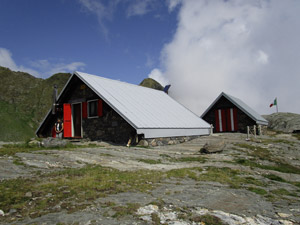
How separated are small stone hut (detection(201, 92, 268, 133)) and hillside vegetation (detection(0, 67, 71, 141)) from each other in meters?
24.4

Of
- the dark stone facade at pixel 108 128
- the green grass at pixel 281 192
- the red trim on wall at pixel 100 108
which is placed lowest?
the green grass at pixel 281 192

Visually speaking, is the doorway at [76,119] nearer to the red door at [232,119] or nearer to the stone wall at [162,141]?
the stone wall at [162,141]

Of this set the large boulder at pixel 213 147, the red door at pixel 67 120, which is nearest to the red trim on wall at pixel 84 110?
the red door at pixel 67 120

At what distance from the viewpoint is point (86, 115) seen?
51.9 ft

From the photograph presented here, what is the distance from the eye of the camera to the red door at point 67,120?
16.4 metres

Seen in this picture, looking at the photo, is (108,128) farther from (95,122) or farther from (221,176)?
(221,176)

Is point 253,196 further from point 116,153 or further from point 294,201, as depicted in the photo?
point 116,153

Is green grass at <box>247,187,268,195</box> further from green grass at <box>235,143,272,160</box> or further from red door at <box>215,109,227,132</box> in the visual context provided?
red door at <box>215,109,227,132</box>

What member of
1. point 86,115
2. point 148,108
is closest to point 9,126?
point 86,115

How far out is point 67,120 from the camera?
1664cm

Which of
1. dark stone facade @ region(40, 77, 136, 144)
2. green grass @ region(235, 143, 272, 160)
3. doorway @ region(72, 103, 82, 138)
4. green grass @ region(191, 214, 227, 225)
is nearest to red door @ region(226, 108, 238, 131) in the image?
green grass @ region(235, 143, 272, 160)

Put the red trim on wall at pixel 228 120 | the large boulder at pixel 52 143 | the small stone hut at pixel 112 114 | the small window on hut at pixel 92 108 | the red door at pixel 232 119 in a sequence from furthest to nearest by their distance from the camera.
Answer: the red trim on wall at pixel 228 120 → the red door at pixel 232 119 → the small window on hut at pixel 92 108 → the small stone hut at pixel 112 114 → the large boulder at pixel 52 143

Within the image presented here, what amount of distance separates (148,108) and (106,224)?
42.9ft

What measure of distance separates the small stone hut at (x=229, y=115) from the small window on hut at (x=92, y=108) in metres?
15.2
